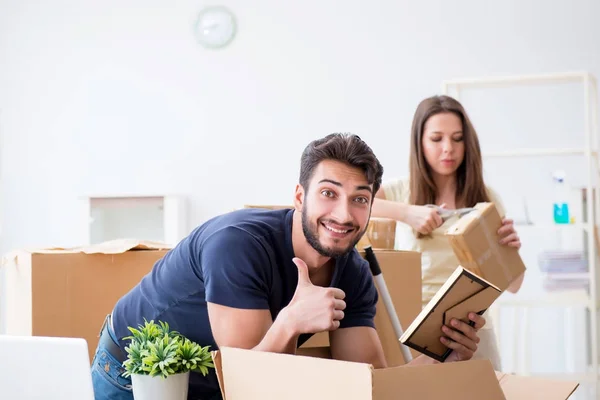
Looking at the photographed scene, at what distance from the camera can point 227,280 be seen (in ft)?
5.04

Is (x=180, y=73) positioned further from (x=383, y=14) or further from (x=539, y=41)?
(x=539, y=41)

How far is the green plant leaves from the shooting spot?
4.62 ft

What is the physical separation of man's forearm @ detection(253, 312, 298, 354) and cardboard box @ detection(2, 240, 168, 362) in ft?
2.72

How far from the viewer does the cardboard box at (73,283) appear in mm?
2170

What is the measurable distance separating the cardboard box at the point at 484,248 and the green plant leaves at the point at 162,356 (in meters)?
0.90

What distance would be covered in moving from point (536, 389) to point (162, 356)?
70 cm

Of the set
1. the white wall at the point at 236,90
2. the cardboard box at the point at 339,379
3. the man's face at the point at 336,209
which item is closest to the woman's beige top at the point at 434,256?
the man's face at the point at 336,209

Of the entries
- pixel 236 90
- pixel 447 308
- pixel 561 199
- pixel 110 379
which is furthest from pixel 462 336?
pixel 236 90

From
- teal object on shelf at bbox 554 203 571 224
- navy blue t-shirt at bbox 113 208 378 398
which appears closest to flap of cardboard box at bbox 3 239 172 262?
navy blue t-shirt at bbox 113 208 378 398

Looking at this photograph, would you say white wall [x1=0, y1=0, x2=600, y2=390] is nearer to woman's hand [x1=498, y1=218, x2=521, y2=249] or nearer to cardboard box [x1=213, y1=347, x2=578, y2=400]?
woman's hand [x1=498, y1=218, x2=521, y2=249]

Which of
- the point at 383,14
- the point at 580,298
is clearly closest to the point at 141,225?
the point at 383,14

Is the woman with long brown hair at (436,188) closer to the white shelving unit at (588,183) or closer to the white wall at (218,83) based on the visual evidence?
the white shelving unit at (588,183)

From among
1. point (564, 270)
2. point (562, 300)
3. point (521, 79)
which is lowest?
point (562, 300)

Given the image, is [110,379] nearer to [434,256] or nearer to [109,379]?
[109,379]
